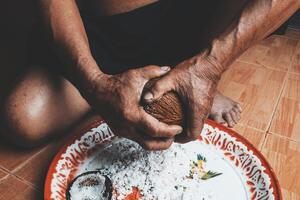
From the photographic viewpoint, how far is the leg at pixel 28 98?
109 cm

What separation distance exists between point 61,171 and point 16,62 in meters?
0.53

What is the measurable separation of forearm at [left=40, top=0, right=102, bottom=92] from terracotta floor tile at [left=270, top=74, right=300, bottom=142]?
2.49 feet

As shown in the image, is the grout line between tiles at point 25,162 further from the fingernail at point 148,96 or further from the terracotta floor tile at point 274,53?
the terracotta floor tile at point 274,53

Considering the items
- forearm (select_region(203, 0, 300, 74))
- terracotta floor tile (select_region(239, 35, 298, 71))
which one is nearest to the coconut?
forearm (select_region(203, 0, 300, 74))

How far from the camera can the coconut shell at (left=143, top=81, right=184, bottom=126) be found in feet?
2.68

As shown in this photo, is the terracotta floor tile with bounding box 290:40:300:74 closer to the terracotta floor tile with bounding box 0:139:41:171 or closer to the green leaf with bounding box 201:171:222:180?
the green leaf with bounding box 201:171:222:180

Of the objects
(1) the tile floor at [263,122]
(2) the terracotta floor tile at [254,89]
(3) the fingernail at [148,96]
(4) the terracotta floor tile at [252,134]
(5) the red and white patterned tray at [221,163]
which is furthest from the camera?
(2) the terracotta floor tile at [254,89]

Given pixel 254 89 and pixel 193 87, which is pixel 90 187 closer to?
pixel 193 87

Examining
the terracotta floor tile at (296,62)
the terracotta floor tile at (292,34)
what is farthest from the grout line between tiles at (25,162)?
the terracotta floor tile at (292,34)

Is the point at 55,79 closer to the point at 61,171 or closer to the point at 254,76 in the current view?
the point at 61,171

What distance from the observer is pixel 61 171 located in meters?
0.94

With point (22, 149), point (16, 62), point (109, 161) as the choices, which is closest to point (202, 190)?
point (109, 161)

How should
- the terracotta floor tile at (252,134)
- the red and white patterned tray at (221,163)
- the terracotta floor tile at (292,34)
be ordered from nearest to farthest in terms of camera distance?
the red and white patterned tray at (221,163) → the terracotta floor tile at (252,134) → the terracotta floor tile at (292,34)

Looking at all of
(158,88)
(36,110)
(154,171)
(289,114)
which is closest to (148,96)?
(158,88)
